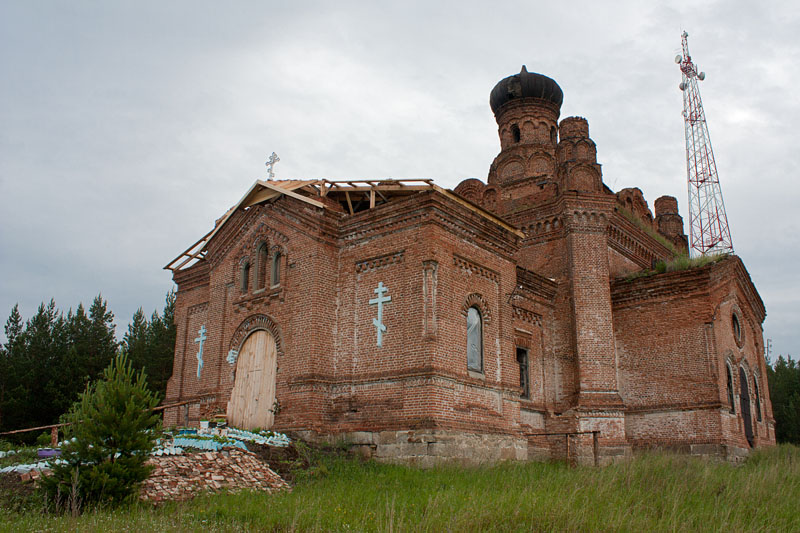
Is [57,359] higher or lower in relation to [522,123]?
lower

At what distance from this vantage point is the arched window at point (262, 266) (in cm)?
1513

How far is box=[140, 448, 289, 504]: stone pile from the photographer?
8.84 meters

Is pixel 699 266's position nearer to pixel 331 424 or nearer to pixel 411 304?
pixel 411 304

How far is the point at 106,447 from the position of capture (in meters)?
8.36

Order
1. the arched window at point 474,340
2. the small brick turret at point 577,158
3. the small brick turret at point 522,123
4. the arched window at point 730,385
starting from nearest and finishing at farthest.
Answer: the arched window at point 474,340 → the arched window at point 730,385 → the small brick turret at point 577,158 → the small brick turret at point 522,123

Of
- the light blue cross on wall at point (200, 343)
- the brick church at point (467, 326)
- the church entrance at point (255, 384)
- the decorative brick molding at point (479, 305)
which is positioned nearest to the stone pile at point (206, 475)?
the brick church at point (467, 326)

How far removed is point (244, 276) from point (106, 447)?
7.61 meters

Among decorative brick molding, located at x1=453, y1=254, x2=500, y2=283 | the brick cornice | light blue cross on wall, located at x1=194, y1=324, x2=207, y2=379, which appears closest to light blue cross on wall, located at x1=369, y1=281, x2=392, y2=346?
the brick cornice

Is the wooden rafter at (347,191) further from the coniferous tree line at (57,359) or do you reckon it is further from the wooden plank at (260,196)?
the coniferous tree line at (57,359)

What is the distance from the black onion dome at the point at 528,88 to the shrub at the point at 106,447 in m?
18.5

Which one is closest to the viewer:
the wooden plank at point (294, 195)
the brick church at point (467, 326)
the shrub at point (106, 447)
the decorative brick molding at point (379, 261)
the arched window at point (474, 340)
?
the shrub at point (106, 447)

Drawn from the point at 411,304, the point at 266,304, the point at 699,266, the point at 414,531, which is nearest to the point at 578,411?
the point at 699,266

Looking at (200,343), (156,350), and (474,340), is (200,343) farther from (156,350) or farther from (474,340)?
(156,350)

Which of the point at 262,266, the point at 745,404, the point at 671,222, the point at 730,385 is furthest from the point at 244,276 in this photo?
the point at 671,222
